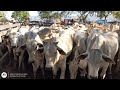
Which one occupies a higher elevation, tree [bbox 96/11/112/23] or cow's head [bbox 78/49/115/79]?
tree [bbox 96/11/112/23]

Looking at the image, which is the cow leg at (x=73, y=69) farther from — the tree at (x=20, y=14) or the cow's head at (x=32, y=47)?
the tree at (x=20, y=14)

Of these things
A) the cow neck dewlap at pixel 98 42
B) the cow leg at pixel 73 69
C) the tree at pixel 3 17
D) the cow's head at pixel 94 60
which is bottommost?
the cow leg at pixel 73 69

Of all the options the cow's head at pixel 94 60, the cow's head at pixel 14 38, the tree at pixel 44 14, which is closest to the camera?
the cow's head at pixel 94 60

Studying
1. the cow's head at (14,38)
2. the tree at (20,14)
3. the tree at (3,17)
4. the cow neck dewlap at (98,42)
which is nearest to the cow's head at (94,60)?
the cow neck dewlap at (98,42)

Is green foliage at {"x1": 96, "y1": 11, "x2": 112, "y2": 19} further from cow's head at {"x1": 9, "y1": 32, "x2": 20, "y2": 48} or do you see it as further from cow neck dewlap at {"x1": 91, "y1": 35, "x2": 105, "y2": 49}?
cow's head at {"x1": 9, "y1": 32, "x2": 20, "y2": 48}

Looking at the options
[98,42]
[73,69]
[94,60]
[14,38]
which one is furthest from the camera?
[14,38]

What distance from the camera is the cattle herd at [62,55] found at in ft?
14.8

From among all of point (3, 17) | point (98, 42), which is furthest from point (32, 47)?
point (98, 42)

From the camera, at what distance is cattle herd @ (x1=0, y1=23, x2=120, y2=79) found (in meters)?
4.51

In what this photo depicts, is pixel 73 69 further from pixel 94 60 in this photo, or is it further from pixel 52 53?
pixel 94 60

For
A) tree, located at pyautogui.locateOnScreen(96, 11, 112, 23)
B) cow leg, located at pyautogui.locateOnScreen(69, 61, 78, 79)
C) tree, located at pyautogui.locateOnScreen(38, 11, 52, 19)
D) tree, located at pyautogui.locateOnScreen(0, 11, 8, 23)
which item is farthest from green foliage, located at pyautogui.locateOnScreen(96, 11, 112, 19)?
tree, located at pyautogui.locateOnScreen(0, 11, 8, 23)

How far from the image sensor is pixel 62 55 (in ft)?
15.8
